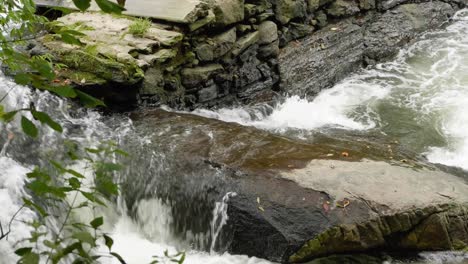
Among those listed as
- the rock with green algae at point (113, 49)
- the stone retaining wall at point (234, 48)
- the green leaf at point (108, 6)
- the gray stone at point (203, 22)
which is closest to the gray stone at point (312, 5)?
the stone retaining wall at point (234, 48)

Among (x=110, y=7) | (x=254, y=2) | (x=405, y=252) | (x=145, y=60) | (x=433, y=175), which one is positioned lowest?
(x=405, y=252)

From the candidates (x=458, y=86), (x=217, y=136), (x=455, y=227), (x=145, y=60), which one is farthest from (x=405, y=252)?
(x=458, y=86)

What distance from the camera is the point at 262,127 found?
713 cm

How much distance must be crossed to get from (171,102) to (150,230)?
2.21m

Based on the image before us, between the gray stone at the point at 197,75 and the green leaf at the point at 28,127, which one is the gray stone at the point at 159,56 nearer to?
the gray stone at the point at 197,75

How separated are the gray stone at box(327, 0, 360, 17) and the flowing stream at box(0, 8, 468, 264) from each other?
1.18 m

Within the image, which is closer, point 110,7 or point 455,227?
point 110,7

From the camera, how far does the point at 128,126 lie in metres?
5.71

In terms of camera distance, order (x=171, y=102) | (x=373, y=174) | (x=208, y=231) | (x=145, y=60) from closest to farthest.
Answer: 1. (x=208, y=231)
2. (x=373, y=174)
3. (x=145, y=60)
4. (x=171, y=102)

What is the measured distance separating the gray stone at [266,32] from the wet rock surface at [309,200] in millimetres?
3038

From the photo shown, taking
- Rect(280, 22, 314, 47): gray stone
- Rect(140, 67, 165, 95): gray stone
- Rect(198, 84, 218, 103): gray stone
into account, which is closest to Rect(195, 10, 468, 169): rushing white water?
Rect(198, 84, 218, 103): gray stone

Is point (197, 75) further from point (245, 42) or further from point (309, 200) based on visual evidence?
point (309, 200)

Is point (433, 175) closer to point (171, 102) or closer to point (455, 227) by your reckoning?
point (455, 227)

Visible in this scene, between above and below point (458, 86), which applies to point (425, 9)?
above
